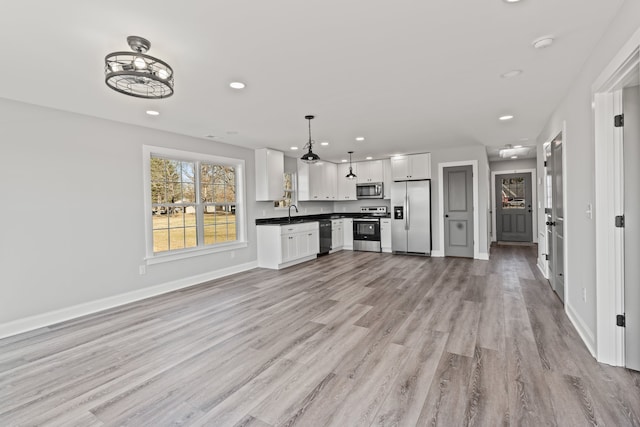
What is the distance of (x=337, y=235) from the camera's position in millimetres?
8234

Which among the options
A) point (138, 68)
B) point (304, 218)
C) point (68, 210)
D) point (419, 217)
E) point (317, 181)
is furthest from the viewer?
point (317, 181)

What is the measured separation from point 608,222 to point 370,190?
599 cm

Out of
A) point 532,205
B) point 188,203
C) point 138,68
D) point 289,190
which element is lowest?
point 532,205

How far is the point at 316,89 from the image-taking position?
3217 mm

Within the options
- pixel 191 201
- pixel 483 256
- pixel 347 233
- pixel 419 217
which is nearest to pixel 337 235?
pixel 347 233

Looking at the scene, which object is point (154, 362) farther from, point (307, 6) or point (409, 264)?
point (409, 264)

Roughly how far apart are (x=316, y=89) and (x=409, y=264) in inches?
168

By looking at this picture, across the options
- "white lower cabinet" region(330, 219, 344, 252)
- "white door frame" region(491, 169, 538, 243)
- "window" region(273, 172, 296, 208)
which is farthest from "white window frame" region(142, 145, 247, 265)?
"white door frame" region(491, 169, 538, 243)

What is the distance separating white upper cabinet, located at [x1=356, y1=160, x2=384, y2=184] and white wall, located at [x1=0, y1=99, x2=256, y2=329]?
5.01m

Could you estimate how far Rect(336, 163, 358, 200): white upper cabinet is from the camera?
333 inches

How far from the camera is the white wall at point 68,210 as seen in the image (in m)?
3.28

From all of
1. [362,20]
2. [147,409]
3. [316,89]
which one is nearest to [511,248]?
[316,89]

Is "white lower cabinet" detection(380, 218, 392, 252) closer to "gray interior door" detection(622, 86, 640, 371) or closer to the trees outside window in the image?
the trees outside window

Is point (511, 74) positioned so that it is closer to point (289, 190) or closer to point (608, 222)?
point (608, 222)
